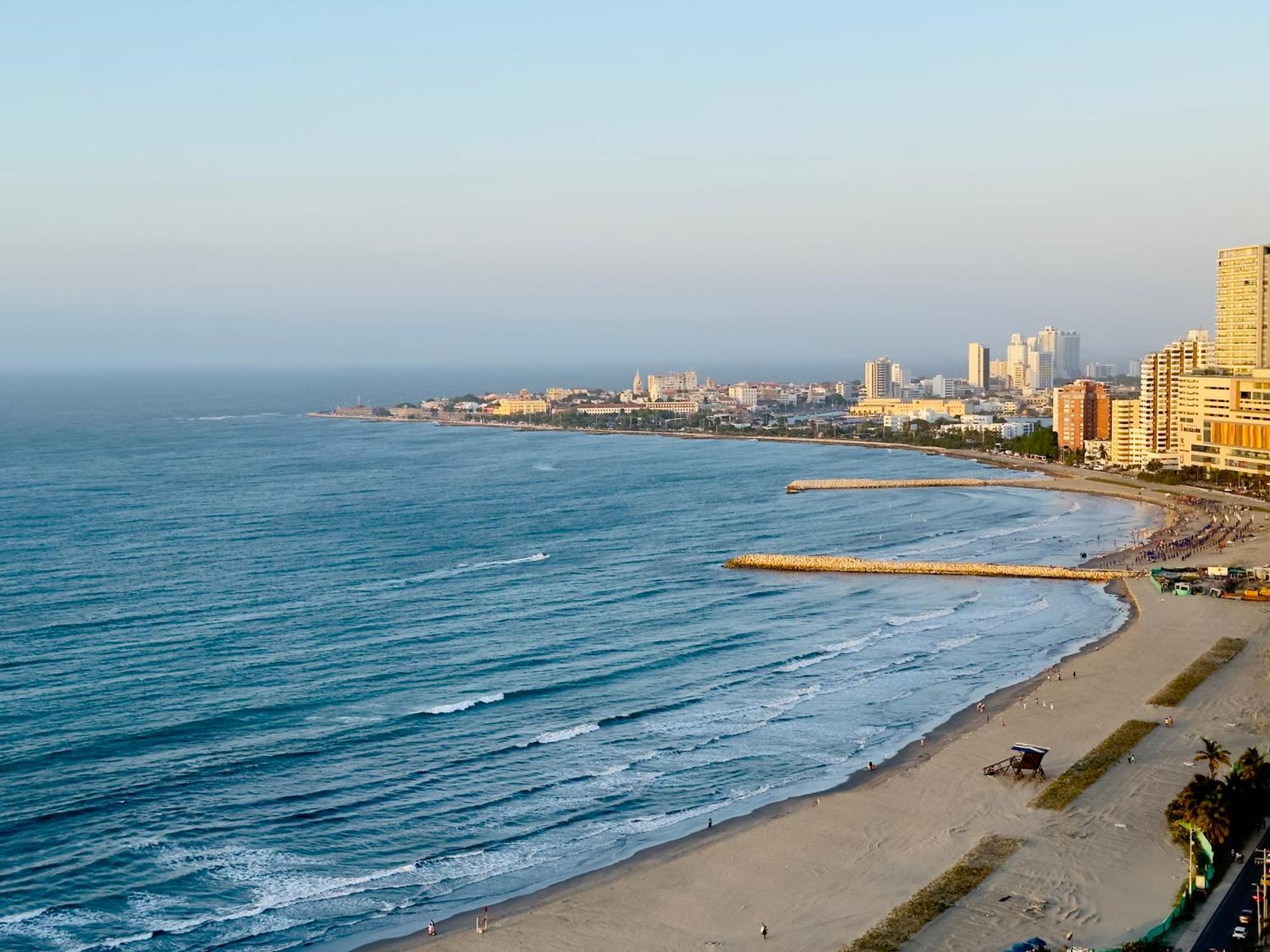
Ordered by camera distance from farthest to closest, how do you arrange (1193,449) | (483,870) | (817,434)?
(817,434)
(1193,449)
(483,870)

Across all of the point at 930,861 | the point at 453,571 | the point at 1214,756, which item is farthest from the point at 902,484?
the point at 930,861

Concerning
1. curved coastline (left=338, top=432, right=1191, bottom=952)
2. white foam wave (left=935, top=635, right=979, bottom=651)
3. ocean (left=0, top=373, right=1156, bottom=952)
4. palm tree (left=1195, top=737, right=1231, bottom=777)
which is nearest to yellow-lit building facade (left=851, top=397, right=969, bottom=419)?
ocean (left=0, top=373, right=1156, bottom=952)

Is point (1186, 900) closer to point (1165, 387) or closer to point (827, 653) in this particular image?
point (827, 653)

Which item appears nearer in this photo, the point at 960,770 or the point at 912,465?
the point at 960,770

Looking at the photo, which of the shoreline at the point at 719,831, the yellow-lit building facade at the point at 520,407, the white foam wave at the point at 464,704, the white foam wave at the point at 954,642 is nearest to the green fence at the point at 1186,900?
the shoreline at the point at 719,831

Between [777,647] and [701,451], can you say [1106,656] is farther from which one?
[701,451]

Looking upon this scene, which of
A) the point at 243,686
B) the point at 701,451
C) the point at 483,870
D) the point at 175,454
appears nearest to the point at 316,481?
the point at 175,454

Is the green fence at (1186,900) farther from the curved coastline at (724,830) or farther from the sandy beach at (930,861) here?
the curved coastline at (724,830)
